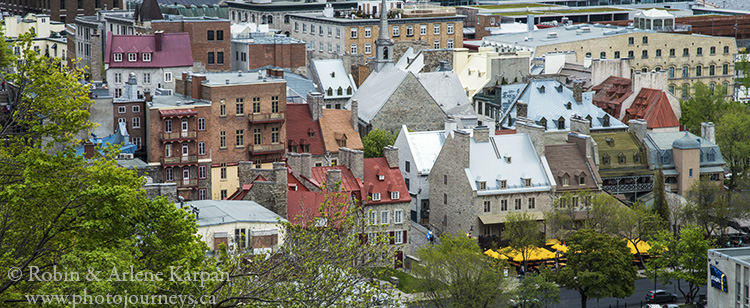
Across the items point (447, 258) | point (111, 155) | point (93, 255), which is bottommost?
point (447, 258)

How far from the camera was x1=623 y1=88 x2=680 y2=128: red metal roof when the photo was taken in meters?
127

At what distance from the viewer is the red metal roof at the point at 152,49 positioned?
436ft

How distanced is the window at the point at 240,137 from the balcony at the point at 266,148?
2.99 feet

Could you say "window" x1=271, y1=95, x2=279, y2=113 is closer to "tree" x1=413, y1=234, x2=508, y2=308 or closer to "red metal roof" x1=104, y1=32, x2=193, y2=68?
"red metal roof" x1=104, y1=32, x2=193, y2=68

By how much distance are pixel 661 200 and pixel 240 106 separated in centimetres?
3678

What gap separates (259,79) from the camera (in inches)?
4385

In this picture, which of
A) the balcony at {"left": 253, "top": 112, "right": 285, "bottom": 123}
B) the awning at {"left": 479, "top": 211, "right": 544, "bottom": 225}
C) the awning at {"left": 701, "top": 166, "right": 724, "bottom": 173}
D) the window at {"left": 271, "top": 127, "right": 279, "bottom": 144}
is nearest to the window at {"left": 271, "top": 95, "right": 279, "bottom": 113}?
the balcony at {"left": 253, "top": 112, "right": 285, "bottom": 123}

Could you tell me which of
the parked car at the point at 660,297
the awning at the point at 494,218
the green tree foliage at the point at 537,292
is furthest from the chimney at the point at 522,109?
the green tree foliage at the point at 537,292

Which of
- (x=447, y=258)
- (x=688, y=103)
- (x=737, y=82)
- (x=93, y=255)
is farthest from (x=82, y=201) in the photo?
(x=737, y=82)

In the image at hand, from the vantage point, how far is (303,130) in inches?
4491

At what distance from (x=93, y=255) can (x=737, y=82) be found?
15018 cm

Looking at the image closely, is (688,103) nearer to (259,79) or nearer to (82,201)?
(259,79)

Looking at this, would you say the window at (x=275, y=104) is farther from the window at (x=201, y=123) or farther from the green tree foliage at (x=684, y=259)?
the green tree foliage at (x=684, y=259)

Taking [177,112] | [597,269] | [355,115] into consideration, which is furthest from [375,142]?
[597,269]
